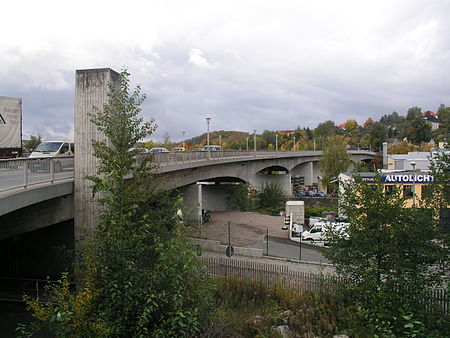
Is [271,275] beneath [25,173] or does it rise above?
beneath

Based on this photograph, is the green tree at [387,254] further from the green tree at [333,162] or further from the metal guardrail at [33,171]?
the green tree at [333,162]

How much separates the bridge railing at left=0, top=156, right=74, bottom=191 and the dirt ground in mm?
16588

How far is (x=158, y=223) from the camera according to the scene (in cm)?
1049

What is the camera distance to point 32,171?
11.7 m

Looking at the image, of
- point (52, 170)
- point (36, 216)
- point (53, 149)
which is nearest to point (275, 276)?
point (36, 216)

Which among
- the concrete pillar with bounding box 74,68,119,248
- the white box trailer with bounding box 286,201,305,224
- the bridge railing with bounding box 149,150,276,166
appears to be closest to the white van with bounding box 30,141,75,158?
the bridge railing with bounding box 149,150,276,166

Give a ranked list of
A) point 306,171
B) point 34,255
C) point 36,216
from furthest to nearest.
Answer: point 306,171, point 34,255, point 36,216

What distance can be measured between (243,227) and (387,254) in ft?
89.7

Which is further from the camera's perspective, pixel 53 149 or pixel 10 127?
pixel 53 149

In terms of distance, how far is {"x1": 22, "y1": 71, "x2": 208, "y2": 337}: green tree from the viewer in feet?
28.7

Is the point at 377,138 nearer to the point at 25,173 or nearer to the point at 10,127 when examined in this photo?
the point at 10,127

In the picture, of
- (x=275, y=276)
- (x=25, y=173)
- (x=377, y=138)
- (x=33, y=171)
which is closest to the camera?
(x=25, y=173)

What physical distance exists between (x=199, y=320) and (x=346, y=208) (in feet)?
19.2

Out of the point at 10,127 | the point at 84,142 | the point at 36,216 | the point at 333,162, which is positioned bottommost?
the point at 36,216
